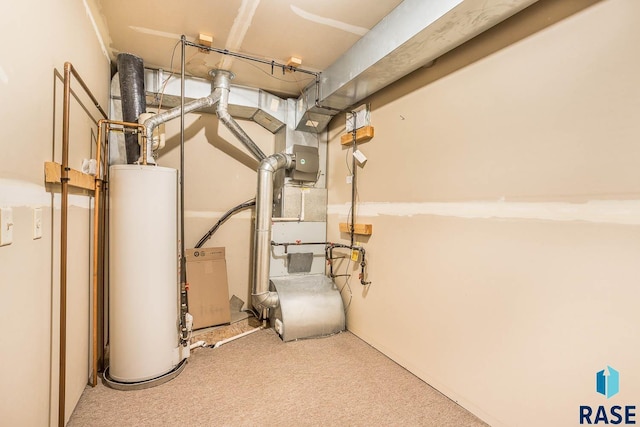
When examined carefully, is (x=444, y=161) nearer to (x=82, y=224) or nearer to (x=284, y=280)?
(x=284, y=280)

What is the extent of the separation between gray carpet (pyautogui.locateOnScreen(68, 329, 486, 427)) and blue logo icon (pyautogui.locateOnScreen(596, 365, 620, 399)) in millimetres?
694

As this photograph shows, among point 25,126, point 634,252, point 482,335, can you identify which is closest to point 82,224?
point 25,126

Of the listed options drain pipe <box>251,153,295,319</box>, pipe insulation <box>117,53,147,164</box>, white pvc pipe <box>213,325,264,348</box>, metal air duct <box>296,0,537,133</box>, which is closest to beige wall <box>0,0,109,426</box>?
pipe insulation <box>117,53,147,164</box>

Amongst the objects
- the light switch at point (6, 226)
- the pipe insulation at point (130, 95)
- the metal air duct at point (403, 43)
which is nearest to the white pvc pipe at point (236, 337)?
the pipe insulation at point (130, 95)

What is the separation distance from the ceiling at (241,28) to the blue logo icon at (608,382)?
2.27 m

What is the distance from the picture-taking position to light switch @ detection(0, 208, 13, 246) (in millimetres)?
981

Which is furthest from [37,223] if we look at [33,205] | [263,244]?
[263,244]

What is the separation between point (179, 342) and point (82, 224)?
1.06 metres

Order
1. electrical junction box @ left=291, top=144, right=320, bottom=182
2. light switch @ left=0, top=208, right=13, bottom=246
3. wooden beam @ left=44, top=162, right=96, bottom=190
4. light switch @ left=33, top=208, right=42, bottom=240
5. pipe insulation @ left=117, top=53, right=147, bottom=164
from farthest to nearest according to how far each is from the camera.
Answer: electrical junction box @ left=291, top=144, right=320, bottom=182, pipe insulation @ left=117, top=53, right=147, bottom=164, wooden beam @ left=44, top=162, right=96, bottom=190, light switch @ left=33, top=208, right=42, bottom=240, light switch @ left=0, top=208, right=13, bottom=246

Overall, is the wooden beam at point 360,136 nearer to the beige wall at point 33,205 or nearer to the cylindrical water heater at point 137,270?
the cylindrical water heater at point 137,270

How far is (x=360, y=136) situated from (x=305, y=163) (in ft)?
2.23

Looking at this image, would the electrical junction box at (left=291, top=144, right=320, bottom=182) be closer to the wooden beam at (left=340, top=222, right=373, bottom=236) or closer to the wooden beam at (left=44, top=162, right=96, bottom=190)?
the wooden beam at (left=340, top=222, right=373, bottom=236)

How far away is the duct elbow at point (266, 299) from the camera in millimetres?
2865

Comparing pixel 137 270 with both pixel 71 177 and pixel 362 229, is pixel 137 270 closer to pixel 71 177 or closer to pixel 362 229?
pixel 71 177
